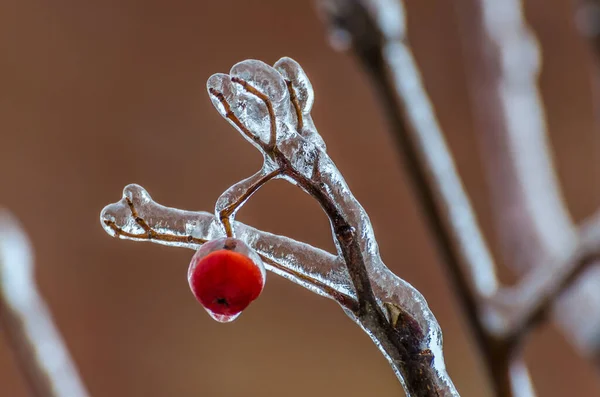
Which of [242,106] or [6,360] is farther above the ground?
[6,360]

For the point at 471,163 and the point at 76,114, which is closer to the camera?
the point at 76,114

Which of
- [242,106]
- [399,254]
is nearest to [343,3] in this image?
[242,106]

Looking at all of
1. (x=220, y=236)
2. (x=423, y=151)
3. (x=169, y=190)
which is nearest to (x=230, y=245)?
(x=220, y=236)

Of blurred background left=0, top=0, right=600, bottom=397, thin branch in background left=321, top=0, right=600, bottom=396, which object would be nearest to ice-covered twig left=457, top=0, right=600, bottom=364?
thin branch in background left=321, top=0, right=600, bottom=396

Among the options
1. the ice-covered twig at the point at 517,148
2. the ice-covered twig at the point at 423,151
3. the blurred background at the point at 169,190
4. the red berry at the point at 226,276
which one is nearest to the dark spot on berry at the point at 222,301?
the red berry at the point at 226,276

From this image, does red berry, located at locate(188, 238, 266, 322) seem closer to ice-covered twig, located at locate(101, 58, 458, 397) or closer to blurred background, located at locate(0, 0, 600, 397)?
ice-covered twig, located at locate(101, 58, 458, 397)

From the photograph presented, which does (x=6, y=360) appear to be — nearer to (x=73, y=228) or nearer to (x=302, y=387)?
(x=73, y=228)
